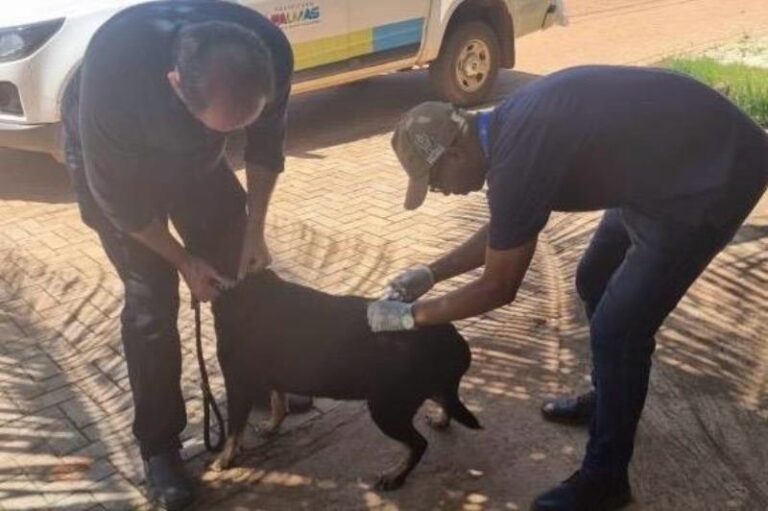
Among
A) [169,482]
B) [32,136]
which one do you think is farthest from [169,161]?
[32,136]

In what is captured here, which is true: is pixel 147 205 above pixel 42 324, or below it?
above

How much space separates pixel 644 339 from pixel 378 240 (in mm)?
2614

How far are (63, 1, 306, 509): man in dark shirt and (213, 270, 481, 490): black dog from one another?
158mm

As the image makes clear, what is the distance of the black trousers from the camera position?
2822 mm

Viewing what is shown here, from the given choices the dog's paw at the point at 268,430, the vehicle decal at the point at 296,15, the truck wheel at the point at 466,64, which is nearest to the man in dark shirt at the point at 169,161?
the dog's paw at the point at 268,430

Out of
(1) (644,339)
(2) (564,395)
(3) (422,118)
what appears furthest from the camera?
(2) (564,395)

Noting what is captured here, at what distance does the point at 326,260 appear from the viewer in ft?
15.9

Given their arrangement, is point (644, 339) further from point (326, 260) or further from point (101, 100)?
point (326, 260)

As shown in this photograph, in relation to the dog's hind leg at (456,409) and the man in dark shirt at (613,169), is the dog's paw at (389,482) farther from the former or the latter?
the man in dark shirt at (613,169)

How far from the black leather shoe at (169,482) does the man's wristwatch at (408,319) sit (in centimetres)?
99

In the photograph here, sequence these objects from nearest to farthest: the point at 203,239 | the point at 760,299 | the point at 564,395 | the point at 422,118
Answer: the point at 422,118 → the point at 203,239 → the point at 564,395 → the point at 760,299

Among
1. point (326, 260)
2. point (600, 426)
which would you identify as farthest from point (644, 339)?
point (326, 260)

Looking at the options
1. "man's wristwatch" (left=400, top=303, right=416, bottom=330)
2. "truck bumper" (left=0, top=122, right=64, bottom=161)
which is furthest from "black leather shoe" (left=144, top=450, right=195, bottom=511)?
"truck bumper" (left=0, top=122, right=64, bottom=161)

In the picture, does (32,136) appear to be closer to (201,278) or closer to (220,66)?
(201,278)
